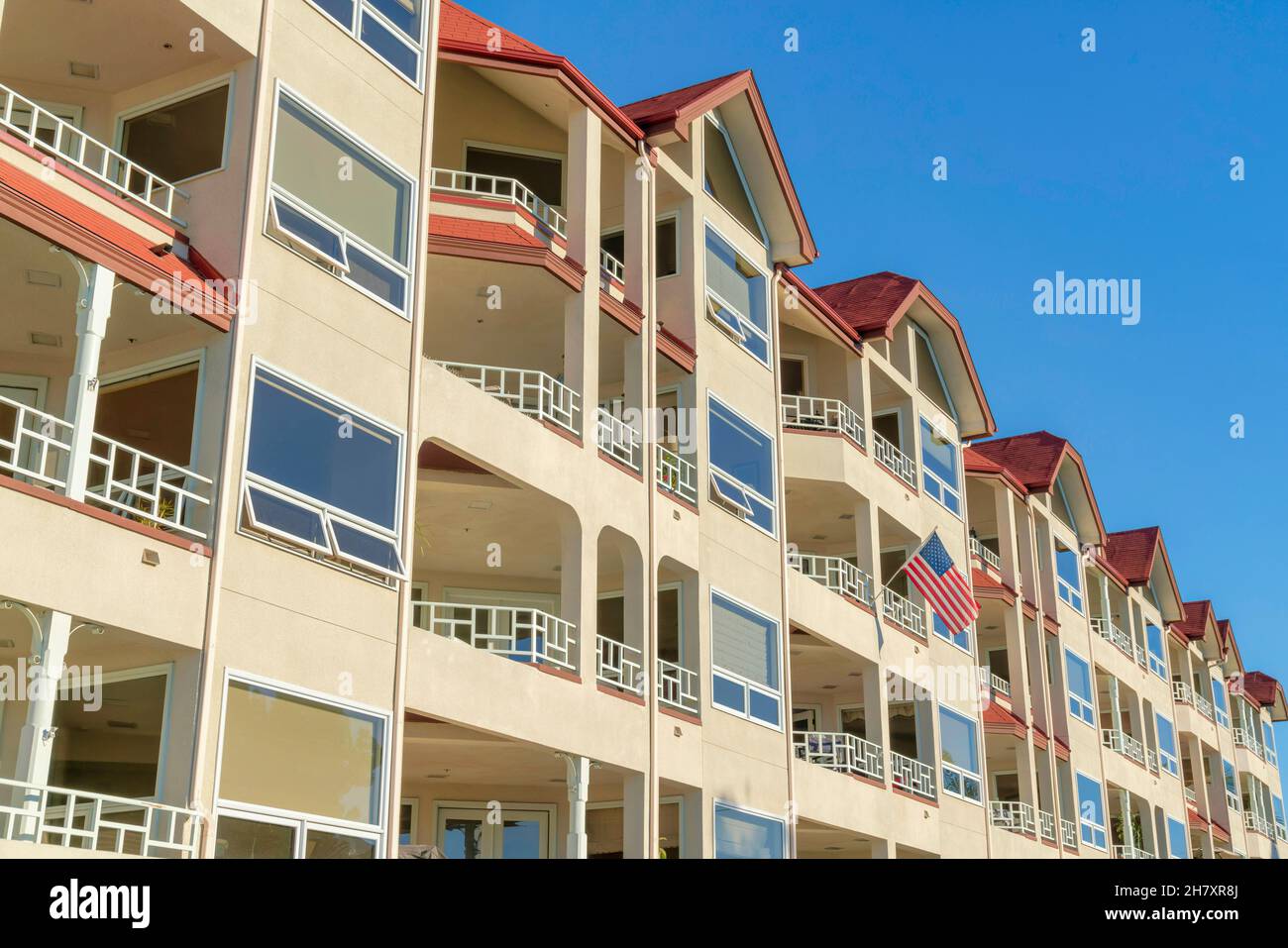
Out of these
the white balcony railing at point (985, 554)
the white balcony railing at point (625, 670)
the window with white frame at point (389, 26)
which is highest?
the window with white frame at point (389, 26)

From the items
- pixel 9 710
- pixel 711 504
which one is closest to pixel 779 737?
pixel 711 504

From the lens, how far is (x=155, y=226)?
676 inches

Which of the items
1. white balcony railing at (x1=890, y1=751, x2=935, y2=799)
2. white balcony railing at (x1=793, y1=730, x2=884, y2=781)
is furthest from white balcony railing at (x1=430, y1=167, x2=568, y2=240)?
white balcony railing at (x1=890, y1=751, x2=935, y2=799)

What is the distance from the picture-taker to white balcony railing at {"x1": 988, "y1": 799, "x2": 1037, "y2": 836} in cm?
3822

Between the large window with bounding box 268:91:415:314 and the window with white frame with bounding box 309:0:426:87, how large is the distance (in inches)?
68.2

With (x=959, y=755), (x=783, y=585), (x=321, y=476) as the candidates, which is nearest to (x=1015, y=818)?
(x=959, y=755)

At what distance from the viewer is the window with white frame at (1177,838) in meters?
50.8

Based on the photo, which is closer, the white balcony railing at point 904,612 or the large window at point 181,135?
the large window at point 181,135

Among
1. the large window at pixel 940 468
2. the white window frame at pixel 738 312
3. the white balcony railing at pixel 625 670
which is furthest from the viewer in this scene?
the large window at pixel 940 468

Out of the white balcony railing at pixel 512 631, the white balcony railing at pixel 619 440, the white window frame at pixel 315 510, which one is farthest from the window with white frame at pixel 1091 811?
the white window frame at pixel 315 510

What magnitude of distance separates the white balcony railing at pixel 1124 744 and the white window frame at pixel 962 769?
11625 mm

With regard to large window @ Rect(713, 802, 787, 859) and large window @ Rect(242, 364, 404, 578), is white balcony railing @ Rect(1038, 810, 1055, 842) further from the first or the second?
large window @ Rect(242, 364, 404, 578)

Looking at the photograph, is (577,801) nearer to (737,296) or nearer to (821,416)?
(737,296)

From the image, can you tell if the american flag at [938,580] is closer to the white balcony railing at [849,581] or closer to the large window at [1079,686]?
the white balcony railing at [849,581]
